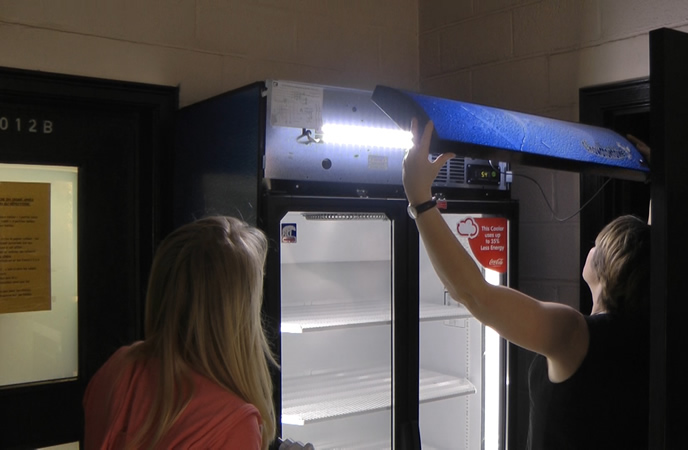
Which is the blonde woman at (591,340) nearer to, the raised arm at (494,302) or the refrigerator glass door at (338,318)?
the raised arm at (494,302)

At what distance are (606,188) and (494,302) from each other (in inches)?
54.3

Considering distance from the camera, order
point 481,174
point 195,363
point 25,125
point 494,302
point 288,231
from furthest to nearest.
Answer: point 481,174, point 25,125, point 288,231, point 494,302, point 195,363

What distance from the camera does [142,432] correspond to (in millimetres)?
1431

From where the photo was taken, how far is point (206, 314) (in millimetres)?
1544

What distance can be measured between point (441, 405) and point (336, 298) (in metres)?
0.74

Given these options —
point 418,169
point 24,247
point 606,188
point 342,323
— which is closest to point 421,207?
point 418,169

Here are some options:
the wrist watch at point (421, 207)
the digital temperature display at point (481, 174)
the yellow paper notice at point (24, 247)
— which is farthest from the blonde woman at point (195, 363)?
the digital temperature display at point (481, 174)

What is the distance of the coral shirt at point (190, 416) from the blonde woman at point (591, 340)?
2.21ft

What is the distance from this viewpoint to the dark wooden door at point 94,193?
2.65m

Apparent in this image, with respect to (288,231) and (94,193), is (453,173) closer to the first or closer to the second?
(288,231)

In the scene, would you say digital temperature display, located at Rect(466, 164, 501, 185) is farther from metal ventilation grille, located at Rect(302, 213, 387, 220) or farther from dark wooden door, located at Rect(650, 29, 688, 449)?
dark wooden door, located at Rect(650, 29, 688, 449)

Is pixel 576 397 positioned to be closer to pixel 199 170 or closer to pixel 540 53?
pixel 199 170

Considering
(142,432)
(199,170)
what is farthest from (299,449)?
(199,170)

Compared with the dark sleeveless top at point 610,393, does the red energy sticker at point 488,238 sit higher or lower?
higher
